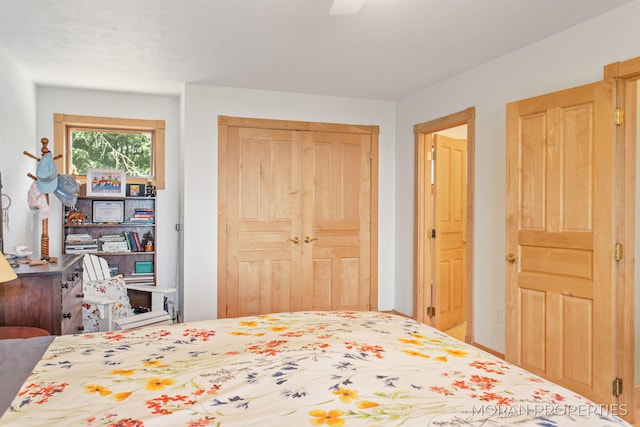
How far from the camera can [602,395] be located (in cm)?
262

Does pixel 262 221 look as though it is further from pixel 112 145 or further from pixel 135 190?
pixel 112 145

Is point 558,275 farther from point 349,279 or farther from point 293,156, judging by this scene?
point 293,156

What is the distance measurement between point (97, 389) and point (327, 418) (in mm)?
651

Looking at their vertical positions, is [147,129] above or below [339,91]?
below

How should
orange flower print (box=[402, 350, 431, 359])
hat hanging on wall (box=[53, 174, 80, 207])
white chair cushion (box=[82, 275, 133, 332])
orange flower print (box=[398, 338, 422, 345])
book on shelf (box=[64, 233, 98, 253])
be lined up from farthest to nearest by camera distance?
book on shelf (box=[64, 233, 98, 253]), white chair cushion (box=[82, 275, 133, 332]), hat hanging on wall (box=[53, 174, 80, 207]), orange flower print (box=[398, 338, 422, 345]), orange flower print (box=[402, 350, 431, 359])

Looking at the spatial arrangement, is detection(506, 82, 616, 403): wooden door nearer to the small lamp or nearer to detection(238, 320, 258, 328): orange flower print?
detection(238, 320, 258, 328): orange flower print

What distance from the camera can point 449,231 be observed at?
4.96 m

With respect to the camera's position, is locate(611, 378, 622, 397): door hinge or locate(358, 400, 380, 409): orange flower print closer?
locate(358, 400, 380, 409): orange flower print

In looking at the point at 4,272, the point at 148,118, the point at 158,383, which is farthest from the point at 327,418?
the point at 148,118

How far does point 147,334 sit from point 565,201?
257cm

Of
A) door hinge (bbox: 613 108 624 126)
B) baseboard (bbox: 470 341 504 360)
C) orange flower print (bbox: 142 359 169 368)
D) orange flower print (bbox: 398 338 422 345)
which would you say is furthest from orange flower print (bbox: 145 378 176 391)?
baseboard (bbox: 470 341 504 360)

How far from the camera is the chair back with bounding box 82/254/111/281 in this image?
4410mm

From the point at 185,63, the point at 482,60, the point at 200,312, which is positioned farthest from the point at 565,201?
the point at 200,312

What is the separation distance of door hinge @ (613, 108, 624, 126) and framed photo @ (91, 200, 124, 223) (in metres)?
4.54
